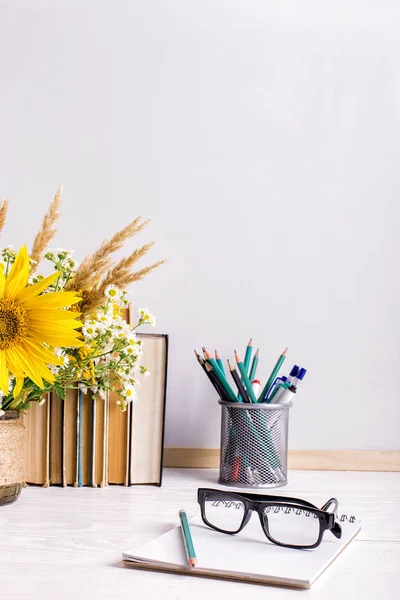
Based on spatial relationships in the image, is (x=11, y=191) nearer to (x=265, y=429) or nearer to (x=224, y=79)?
(x=224, y=79)

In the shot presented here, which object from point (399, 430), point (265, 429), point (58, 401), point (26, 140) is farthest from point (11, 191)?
point (399, 430)

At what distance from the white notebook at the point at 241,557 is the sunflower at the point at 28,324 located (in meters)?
0.22

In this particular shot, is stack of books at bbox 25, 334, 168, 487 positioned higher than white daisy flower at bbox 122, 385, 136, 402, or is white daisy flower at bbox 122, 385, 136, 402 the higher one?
white daisy flower at bbox 122, 385, 136, 402

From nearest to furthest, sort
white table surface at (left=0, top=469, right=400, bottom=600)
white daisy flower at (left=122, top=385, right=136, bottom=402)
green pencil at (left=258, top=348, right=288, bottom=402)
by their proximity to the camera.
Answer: white table surface at (left=0, top=469, right=400, bottom=600) < white daisy flower at (left=122, top=385, right=136, bottom=402) < green pencil at (left=258, top=348, right=288, bottom=402)

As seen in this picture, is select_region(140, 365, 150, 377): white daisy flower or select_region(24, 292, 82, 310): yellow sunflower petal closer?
select_region(24, 292, 82, 310): yellow sunflower petal

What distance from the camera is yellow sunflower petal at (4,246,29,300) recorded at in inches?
27.9

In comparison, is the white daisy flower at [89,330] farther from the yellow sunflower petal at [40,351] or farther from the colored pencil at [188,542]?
the colored pencil at [188,542]

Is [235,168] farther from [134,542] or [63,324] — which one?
[134,542]

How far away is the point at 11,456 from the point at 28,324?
21cm

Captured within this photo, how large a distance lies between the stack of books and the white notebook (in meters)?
0.31

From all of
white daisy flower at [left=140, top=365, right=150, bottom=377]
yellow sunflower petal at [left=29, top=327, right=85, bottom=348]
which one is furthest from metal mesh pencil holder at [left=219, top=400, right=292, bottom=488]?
yellow sunflower petal at [left=29, top=327, right=85, bottom=348]

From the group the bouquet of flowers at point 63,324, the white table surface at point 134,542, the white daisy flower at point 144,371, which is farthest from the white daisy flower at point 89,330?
A: the white table surface at point 134,542

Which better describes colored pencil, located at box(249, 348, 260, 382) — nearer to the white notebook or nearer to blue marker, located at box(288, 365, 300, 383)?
blue marker, located at box(288, 365, 300, 383)

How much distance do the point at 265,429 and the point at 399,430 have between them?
11.6 inches
